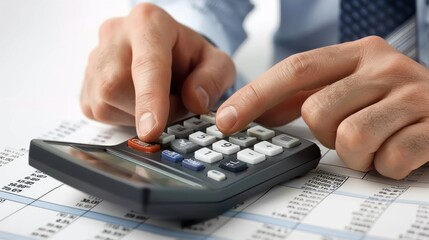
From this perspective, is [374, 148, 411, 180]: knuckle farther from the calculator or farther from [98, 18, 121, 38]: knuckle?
[98, 18, 121, 38]: knuckle

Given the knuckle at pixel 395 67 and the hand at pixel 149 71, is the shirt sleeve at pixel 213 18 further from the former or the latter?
the knuckle at pixel 395 67

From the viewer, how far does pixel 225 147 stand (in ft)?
1.55

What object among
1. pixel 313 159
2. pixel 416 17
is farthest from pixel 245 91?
pixel 416 17

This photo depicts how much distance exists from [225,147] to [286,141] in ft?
0.16

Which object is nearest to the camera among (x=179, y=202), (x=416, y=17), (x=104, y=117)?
(x=179, y=202)

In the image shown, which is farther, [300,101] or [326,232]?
[300,101]

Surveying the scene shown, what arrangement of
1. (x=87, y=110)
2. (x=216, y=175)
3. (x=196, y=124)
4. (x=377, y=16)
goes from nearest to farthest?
(x=216, y=175)
(x=196, y=124)
(x=87, y=110)
(x=377, y=16)

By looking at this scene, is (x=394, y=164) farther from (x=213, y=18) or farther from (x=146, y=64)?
(x=213, y=18)

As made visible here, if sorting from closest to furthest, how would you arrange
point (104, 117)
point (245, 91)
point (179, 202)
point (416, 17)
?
point (179, 202)
point (245, 91)
point (104, 117)
point (416, 17)

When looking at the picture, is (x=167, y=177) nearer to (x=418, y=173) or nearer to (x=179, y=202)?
(x=179, y=202)

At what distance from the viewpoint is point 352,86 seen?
479 millimetres

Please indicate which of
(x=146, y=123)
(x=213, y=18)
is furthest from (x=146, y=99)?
(x=213, y=18)

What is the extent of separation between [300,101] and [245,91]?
3.8 inches

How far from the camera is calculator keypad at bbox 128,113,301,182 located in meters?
0.45
